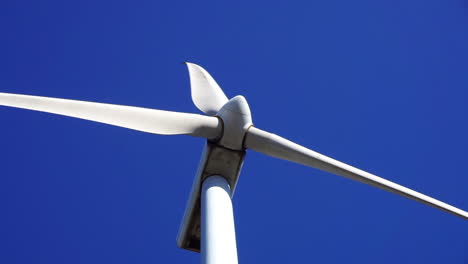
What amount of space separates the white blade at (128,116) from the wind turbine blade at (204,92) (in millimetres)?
1721

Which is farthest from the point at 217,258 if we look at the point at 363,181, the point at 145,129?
the point at 363,181

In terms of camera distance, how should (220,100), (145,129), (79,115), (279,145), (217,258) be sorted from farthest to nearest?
(220,100) → (279,145) → (145,129) → (79,115) → (217,258)

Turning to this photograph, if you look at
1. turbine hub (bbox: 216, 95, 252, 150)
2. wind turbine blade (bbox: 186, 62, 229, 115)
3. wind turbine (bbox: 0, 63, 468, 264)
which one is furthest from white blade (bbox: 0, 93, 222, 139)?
wind turbine blade (bbox: 186, 62, 229, 115)

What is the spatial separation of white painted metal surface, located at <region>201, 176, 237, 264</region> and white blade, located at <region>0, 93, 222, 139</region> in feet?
3.83

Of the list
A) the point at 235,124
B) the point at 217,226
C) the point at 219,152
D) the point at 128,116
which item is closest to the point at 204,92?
the point at 235,124

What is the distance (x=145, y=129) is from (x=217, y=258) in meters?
3.12

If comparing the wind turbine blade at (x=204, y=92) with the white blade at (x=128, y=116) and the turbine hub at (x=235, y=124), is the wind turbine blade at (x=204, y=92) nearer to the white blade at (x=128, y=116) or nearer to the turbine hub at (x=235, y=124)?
the turbine hub at (x=235, y=124)

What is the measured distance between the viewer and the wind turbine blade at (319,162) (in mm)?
11133

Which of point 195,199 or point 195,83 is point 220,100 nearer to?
point 195,83

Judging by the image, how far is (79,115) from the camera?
31.9ft

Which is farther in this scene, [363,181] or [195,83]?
[195,83]

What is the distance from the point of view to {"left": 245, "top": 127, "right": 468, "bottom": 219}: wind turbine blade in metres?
11.1

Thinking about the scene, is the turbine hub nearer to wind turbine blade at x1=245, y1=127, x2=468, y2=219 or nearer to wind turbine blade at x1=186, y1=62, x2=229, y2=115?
wind turbine blade at x1=245, y1=127, x2=468, y2=219

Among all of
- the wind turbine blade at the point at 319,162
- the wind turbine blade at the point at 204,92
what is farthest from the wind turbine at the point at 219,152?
the wind turbine blade at the point at 204,92
